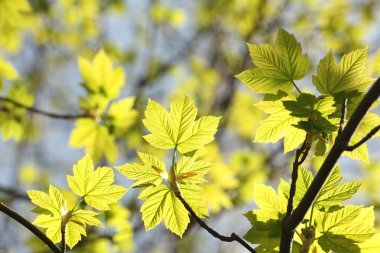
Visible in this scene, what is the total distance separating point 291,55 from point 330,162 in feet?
0.87

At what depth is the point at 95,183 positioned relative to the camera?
0.89 m

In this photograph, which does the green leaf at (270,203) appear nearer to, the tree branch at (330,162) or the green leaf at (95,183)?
the tree branch at (330,162)

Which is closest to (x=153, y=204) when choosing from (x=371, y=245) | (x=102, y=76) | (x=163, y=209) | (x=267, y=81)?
(x=163, y=209)

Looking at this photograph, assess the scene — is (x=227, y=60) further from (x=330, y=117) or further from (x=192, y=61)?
(x=330, y=117)

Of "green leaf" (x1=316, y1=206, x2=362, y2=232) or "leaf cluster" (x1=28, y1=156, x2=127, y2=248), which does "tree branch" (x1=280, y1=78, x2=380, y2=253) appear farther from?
"leaf cluster" (x1=28, y1=156, x2=127, y2=248)

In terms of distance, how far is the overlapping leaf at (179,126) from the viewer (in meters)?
0.87

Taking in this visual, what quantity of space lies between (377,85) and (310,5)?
5.22 metres

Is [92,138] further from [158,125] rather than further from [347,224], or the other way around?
[347,224]

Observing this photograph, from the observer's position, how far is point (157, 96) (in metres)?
5.16

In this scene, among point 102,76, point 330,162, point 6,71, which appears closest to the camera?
point 330,162

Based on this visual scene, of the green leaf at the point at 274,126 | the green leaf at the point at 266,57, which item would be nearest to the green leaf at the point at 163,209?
the green leaf at the point at 274,126

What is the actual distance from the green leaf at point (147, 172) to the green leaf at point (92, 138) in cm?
74

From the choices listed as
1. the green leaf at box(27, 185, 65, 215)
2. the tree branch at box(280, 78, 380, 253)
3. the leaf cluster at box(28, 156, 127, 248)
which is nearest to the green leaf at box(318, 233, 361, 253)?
the tree branch at box(280, 78, 380, 253)

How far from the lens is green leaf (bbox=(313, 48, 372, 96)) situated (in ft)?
2.67
